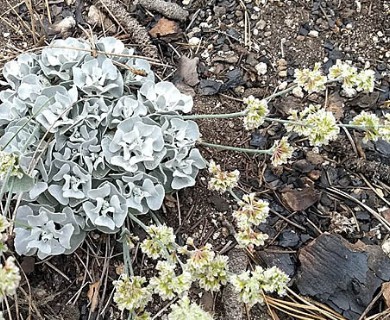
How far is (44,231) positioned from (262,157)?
3.17ft

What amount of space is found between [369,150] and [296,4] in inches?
32.1

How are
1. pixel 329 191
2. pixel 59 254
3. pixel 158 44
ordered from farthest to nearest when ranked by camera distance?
pixel 158 44, pixel 329 191, pixel 59 254

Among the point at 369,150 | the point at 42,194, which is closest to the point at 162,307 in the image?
the point at 42,194

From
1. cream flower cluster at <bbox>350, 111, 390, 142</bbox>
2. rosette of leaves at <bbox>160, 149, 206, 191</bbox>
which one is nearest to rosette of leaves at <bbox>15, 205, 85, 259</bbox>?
rosette of leaves at <bbox>160, 149, 206, 191</bbox>

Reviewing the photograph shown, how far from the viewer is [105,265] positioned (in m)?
2.42

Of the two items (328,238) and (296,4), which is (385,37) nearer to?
(296,4)

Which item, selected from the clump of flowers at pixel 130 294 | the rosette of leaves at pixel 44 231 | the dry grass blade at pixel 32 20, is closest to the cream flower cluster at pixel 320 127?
the clump of flowers at pixel 130 294

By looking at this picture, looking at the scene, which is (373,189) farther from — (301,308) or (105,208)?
(105,208)

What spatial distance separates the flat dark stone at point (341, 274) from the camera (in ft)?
7.77

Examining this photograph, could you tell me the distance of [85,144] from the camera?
2.39 metres

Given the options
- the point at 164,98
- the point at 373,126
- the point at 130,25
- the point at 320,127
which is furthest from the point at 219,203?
the point at 130,25

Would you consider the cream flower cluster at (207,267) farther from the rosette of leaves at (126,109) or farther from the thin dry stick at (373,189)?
the thin dry stick at (373,189)

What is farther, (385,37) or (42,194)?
(385,37)

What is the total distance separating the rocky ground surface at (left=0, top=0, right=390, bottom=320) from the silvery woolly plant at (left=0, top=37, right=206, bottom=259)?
0.59 feet
